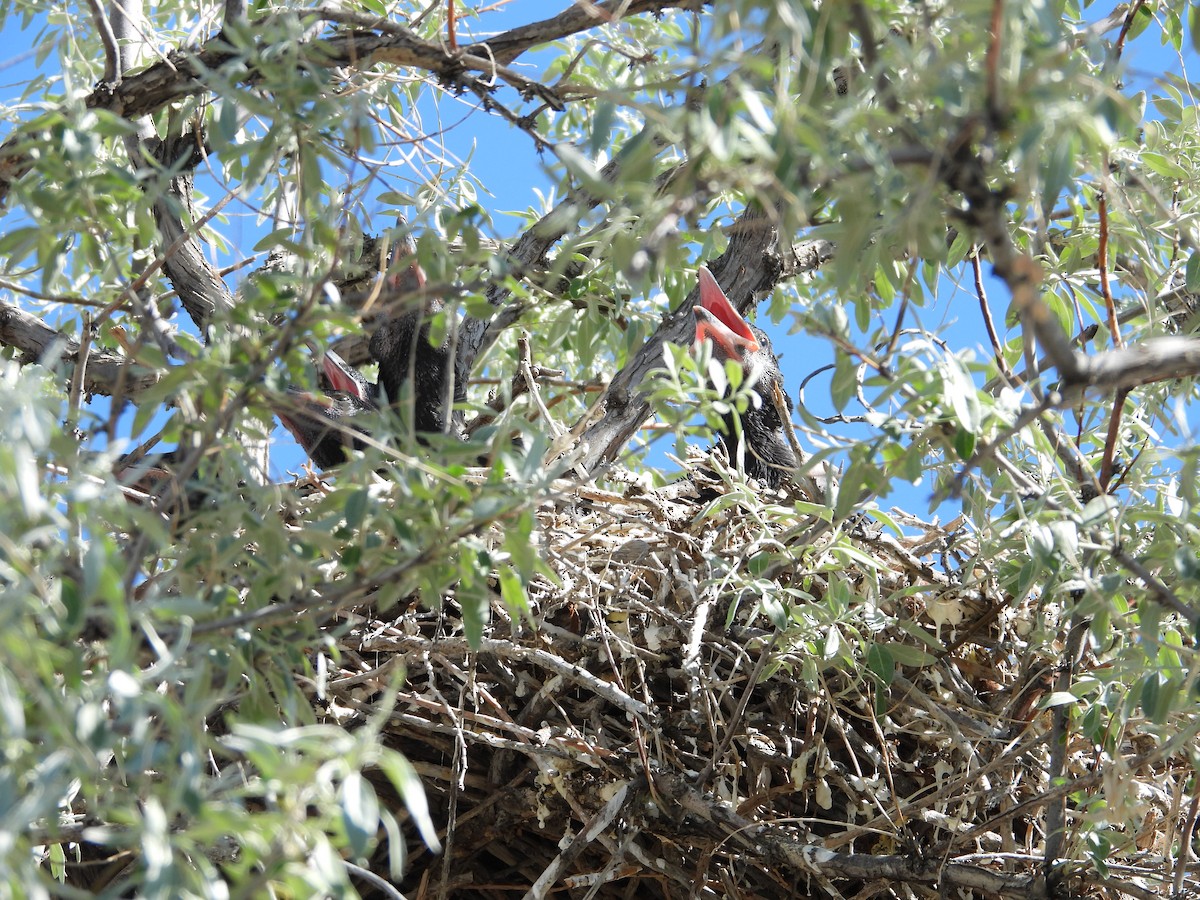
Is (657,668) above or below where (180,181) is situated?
below

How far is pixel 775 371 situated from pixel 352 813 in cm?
196

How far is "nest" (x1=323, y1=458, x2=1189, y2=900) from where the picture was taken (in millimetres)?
1515

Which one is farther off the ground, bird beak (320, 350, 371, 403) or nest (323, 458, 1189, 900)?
bird beak (320, 350, 371, 403)

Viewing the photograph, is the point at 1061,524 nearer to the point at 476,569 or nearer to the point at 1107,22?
the point at 476,569

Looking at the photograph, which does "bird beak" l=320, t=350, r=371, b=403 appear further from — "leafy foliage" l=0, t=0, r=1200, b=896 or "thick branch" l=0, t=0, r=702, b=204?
"thick branch" l=0, t=0, r=702, b=204

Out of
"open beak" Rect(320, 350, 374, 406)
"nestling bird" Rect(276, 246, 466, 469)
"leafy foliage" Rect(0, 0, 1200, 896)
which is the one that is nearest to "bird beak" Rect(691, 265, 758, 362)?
"leafy foliage" Rect(0, 0, 1200, 896)

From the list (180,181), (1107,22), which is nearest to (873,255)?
(1107,22)

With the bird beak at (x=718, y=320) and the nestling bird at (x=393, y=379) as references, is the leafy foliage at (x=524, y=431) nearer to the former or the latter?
the bird beak at (x=718, y=320)

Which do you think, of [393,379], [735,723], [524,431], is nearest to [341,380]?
[393,379]

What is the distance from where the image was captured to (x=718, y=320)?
210cm

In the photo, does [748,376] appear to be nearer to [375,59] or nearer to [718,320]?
[718,320]

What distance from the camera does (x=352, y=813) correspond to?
2.34 feet

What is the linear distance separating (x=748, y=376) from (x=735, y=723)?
686 millimetres

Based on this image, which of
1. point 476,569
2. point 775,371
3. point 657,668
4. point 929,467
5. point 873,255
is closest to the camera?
point 476,569
